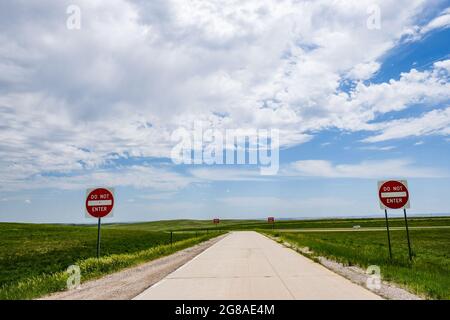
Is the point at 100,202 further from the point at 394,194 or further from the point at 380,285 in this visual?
the point at 394,194

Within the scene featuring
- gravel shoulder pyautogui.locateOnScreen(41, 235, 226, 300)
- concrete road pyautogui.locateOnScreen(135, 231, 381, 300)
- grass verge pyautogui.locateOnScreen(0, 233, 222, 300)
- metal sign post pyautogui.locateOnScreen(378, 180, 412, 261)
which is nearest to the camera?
concrete road pyautogui.locateOnScreen(135, 231, 381, 300)

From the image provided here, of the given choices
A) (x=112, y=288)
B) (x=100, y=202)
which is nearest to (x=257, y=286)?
(x=112, y=288)

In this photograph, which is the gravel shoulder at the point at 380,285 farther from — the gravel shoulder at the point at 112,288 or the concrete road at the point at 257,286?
the gravel shoulder at the point at 112,288

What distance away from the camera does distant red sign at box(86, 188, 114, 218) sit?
49.1ft

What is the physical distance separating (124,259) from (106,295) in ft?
28.9

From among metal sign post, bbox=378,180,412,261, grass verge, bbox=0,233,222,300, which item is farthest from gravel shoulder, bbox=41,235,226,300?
metal sign post, bbox=378,180,412,261

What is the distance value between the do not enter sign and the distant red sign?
1099cm

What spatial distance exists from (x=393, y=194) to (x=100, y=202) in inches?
468

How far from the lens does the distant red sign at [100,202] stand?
15.0 meters

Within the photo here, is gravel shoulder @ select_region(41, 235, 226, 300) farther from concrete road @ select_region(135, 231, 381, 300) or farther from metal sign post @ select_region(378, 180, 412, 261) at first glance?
metal sign post @ select_region(378, 180, 412, 261)

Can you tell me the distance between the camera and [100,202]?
15.1 m

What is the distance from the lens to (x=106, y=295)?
8922mm
